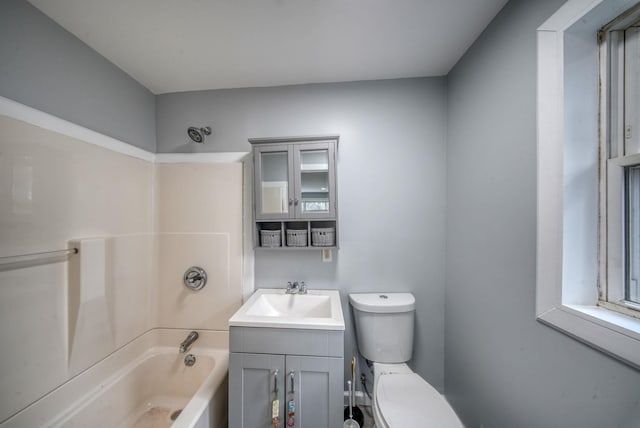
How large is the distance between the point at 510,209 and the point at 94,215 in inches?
82.5

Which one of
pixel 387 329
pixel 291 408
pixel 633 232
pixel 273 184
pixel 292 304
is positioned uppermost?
pixel 273 184

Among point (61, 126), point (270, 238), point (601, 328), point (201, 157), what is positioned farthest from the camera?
point (201, 157)

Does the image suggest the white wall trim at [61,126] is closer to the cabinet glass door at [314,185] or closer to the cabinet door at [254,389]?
the cabinet glass door at [314,185]

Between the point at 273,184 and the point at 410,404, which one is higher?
the point at 273,184

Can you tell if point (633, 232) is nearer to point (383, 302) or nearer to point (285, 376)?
point (383, 302)

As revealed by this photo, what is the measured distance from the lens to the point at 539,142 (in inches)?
31.4

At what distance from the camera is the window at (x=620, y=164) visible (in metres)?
0.66

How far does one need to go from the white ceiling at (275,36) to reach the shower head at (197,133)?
1.08 ft

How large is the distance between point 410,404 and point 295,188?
1.27 metres

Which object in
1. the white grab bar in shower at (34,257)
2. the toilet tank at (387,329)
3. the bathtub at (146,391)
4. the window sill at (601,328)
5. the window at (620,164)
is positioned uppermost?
the window at (620,164)

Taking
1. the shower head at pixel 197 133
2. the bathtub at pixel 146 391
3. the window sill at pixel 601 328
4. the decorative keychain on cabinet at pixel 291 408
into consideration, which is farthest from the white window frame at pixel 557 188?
the shower head at pixel 197 133

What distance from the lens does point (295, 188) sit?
4.50 feet

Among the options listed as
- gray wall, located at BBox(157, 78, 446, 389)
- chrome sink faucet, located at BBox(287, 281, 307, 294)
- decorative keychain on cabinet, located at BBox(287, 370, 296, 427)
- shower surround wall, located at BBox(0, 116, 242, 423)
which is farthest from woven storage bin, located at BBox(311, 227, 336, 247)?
decorative keychain on cabinet, located at BBox(287, 370, 296, 427)


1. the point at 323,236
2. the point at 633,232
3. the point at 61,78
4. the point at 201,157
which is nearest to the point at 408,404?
the point at 323,236
